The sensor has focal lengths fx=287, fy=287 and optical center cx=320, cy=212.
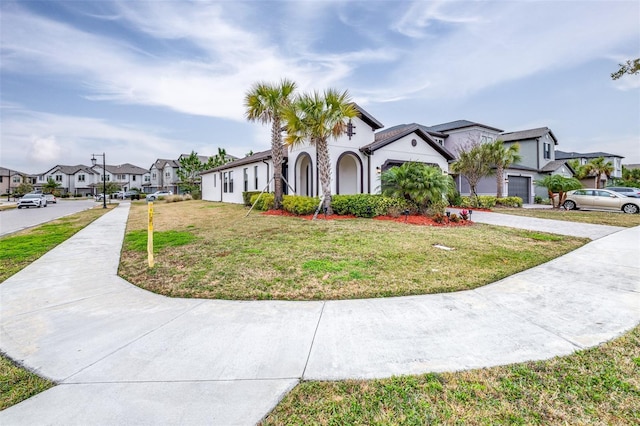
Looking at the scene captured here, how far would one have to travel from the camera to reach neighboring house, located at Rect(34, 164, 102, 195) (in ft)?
227

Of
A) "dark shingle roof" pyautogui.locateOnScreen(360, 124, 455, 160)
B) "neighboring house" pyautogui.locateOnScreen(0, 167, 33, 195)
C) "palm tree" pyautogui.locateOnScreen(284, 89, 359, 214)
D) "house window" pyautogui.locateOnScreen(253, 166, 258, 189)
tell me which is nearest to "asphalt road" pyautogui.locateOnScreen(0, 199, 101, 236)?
"house window" pyautogui.locateOnScreen(253, 166, 258, 189)

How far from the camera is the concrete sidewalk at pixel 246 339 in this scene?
2.18 meters

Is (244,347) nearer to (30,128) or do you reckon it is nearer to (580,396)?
(580,396)

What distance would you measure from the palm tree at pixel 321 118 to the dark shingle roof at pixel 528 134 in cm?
2471

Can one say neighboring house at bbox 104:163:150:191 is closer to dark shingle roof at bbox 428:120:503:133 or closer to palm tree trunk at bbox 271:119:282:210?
palm tree trunk at bbox 271:119:282:210

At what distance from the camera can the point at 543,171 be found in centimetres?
2855

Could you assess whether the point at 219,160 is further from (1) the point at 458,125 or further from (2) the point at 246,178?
(1) the point at 458,125

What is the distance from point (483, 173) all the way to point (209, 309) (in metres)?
20.8

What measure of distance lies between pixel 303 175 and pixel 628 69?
1508cm

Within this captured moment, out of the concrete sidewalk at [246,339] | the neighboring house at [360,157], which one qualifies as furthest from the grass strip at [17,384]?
the neighboring house at [360,157]

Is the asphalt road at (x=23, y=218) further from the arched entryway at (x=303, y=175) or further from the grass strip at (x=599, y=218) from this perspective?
the grass strip at (x=599, y=218)

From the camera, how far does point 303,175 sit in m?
19.4

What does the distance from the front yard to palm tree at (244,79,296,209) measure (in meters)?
7.27

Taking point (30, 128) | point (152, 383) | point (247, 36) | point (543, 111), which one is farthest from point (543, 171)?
point (30, 128)
